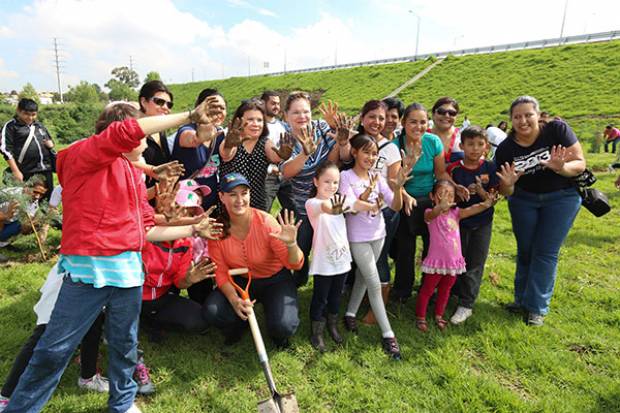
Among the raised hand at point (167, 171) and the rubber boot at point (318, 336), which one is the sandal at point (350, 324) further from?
the raised hand at point (167, 171)

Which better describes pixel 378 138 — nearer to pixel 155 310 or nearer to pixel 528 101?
pixel 528 101

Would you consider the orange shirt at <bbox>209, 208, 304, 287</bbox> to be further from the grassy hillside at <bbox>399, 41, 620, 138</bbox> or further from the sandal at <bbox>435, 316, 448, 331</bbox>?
the grassy hillside at <bbox>399, 41, 620, 138</bbox>

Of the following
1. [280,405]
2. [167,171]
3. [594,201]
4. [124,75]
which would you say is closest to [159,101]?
[167,171]

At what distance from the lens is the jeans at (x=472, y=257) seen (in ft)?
13.1

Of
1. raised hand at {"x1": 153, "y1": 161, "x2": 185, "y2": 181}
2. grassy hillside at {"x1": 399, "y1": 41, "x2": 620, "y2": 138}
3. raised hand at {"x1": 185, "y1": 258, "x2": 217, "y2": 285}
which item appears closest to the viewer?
raised hand at {"x1": 153, "y1": 161, "x2": 185, "y2": 181}

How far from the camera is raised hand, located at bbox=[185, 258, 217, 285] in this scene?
3.21 metres

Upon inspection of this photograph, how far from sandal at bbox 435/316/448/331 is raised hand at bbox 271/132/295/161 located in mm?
2361

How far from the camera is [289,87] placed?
4844 centimetres

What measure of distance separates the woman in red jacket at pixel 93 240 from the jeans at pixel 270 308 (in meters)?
1.01

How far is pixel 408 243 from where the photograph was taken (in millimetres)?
4160

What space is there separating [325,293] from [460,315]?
5.28 feet

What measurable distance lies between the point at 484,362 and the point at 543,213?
1.69 meters

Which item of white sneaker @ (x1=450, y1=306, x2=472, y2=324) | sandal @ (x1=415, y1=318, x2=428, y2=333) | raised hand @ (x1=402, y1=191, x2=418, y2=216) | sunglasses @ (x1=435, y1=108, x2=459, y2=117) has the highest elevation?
sunglasses @ (x1=435, y1=108, x2=459, y2=117)

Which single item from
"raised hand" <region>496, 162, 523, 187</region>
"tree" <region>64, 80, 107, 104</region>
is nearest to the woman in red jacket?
"raised hand" <region>496, 162, 523, 187</region>
